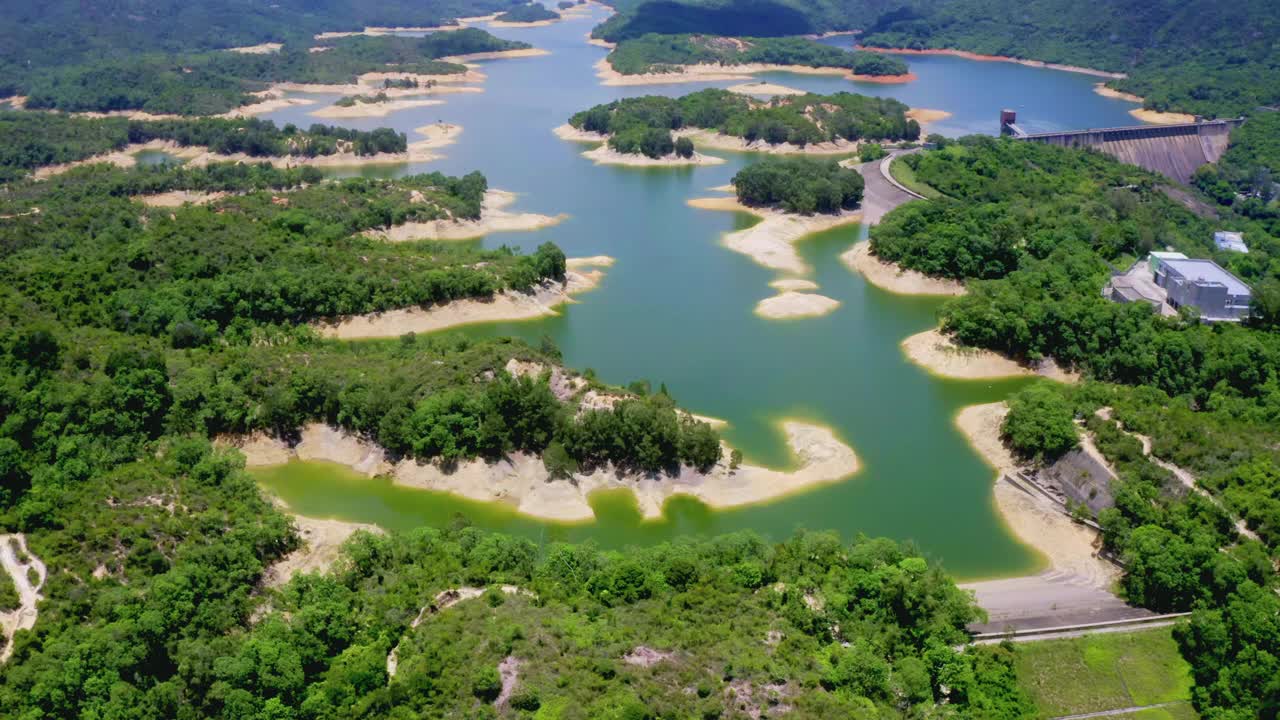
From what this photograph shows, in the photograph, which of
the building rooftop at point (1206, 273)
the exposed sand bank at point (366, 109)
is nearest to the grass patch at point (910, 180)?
the building rooftop at point (1206, 273)

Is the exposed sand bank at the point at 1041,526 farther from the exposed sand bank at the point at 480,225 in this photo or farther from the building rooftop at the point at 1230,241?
the exposed sand bank at the point at 480,225

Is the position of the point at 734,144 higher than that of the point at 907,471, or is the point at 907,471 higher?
the point at 734,144

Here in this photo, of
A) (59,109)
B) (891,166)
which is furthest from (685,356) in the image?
(59,109)

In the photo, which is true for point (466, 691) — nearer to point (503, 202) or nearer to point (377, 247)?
point (377, 247)

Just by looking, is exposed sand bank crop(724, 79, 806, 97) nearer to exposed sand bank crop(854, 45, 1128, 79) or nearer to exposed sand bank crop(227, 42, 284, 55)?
exposed sand bank crop(854, 45, 1128, 79)

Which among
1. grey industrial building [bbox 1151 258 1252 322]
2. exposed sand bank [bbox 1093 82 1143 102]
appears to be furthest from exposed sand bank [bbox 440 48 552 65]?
grey industrial building [bbox 1151 258 1252 322]

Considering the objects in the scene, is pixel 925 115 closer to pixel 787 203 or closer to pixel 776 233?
pixel 787 203

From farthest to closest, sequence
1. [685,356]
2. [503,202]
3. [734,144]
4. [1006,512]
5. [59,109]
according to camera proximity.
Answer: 1. [59,109]
2. [734,144]
3. [503,202]
4. [685,356]
5. [1006,512]
